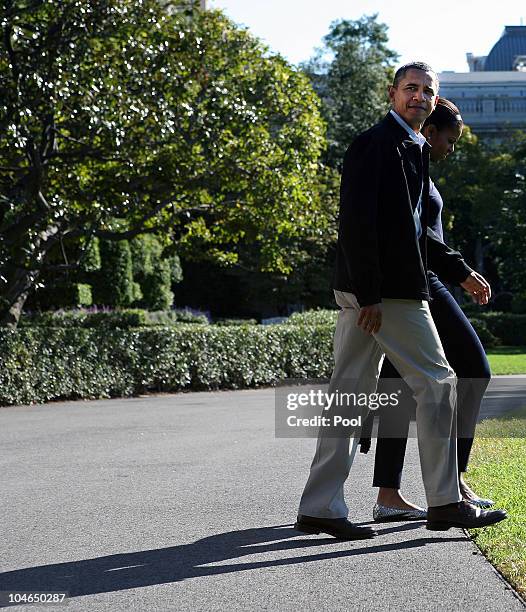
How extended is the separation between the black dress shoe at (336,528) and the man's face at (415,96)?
6.22 feet

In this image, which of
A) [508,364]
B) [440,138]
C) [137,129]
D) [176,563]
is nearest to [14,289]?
[137,129]

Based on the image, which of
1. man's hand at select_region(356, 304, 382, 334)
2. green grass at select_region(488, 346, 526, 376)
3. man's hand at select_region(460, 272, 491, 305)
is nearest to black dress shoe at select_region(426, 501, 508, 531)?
man's hand at select_region(356, 304, 382, 334)

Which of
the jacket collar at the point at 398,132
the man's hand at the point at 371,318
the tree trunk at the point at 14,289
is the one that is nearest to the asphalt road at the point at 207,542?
the man's hand at the point at 371,318

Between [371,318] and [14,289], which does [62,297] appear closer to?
[14,289]

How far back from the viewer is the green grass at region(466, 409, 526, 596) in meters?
4.71

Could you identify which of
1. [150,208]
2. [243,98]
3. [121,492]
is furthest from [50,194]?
[121,492]

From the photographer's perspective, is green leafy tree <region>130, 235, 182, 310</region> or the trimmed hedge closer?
the trimmed hedge

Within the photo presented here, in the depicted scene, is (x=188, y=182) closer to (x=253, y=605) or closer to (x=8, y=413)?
(x=8, y=413)

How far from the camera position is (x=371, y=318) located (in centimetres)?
516

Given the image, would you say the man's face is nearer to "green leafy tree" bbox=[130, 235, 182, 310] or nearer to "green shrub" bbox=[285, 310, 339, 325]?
"green shrub" bbox=[285, 310, 339, 325]

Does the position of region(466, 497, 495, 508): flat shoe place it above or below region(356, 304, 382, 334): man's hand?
below

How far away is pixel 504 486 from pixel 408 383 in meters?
1.70

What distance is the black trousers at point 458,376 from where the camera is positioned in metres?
5.84

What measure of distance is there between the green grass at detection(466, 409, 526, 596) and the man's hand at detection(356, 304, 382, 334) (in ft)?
3.48
